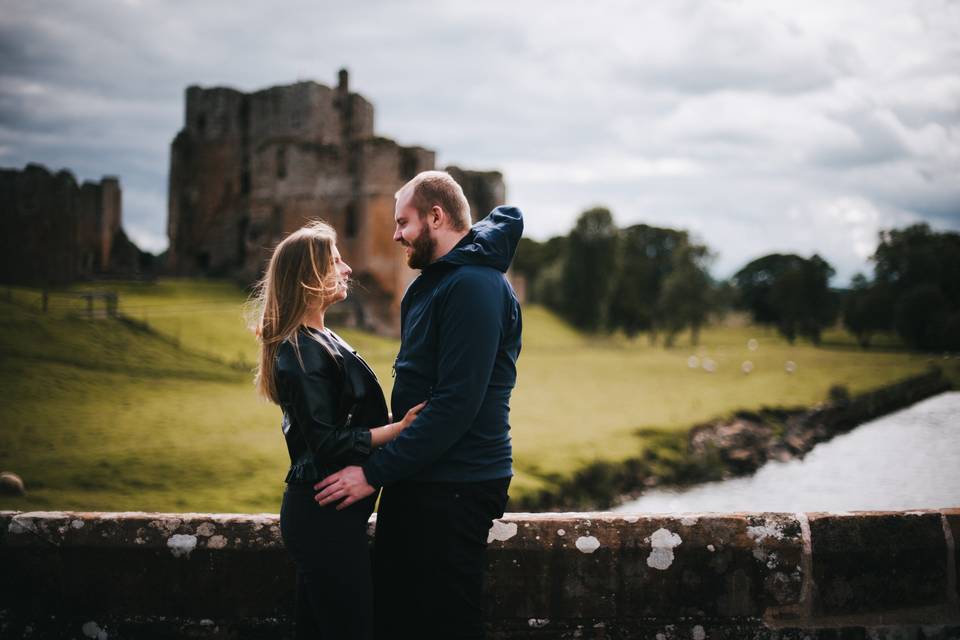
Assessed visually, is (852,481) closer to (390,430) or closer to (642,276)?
(390,430)

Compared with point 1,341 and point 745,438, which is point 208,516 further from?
point 745,438

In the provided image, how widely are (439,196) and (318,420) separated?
1.10 metres

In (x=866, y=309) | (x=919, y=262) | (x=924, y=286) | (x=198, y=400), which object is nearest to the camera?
(x=198, y=400)

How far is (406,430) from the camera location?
9.31ft

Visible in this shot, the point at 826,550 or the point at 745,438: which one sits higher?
the point at 826,550

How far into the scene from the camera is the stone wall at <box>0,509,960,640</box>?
3.48 m

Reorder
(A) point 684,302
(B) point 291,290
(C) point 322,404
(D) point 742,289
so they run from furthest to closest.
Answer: (D) point 742,289
(A) point 684,302
(B) point 291,290
(C) point 322,404

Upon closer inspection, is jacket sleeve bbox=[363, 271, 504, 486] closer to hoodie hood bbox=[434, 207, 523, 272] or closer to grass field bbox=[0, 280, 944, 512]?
hoodie hood bbox=[434, 207, 523, 272]

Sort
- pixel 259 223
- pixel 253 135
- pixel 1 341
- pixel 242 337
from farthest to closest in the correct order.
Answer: pixel 253 135
pixel 259 223
pixel 242 337
pixel 1 341

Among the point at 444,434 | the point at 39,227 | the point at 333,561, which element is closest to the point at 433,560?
the point at 333,561

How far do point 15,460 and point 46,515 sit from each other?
41.3ft

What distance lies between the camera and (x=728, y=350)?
5581cm

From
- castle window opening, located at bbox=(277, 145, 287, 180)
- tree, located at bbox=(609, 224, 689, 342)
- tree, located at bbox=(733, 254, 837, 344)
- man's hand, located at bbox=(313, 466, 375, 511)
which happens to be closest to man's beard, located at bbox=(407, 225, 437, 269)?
man's hand, located at bbox=(313, 466, 375, 511)

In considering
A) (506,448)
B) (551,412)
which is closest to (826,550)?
(506,448)
